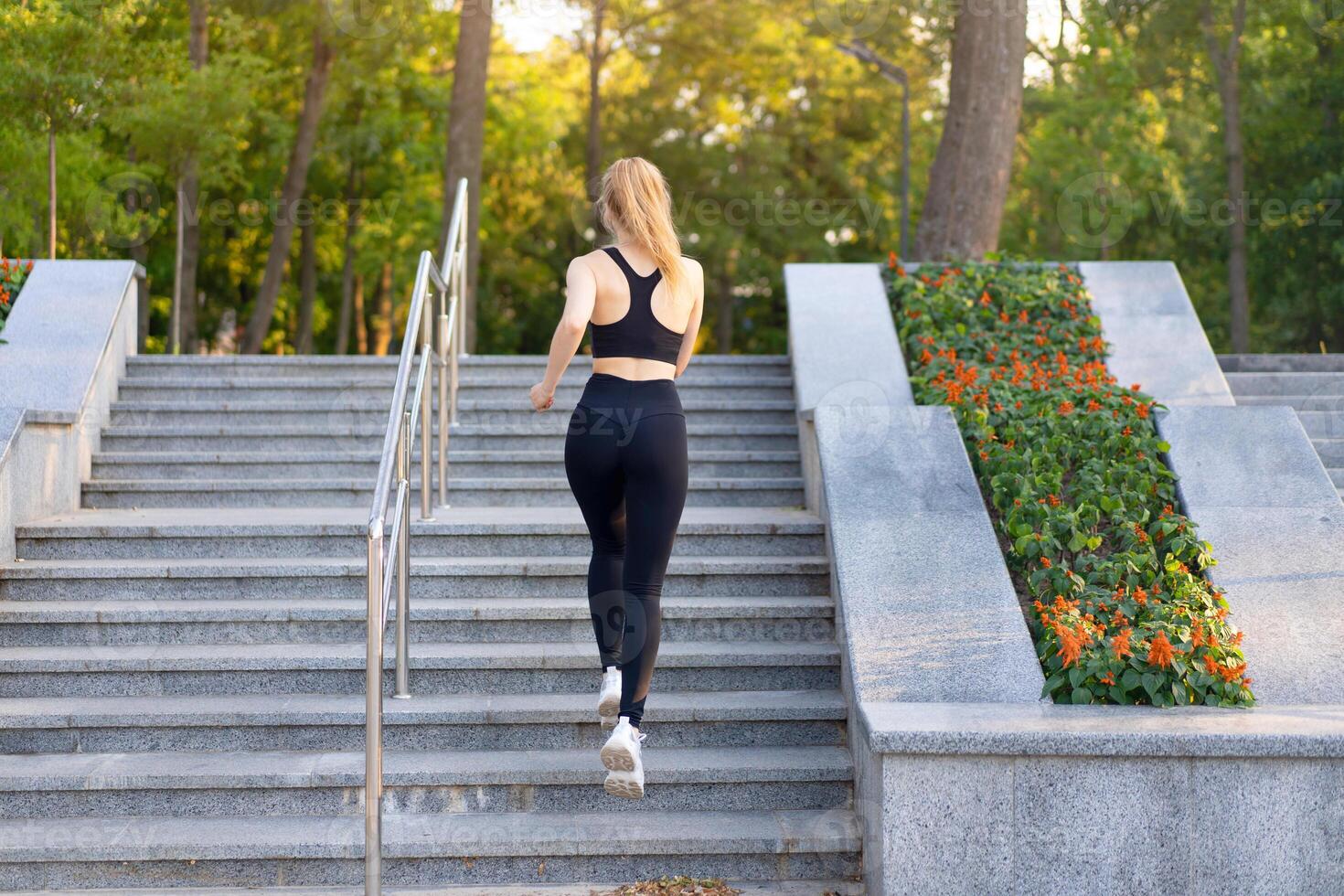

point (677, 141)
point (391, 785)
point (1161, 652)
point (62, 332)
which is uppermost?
point (677, 141)

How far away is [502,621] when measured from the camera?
16.8ft

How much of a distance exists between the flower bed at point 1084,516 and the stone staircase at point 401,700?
0.86 meters

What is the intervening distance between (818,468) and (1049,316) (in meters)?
2.96

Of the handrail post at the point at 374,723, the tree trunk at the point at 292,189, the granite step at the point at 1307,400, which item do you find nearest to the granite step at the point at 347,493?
the handrail post at the point at 374,723

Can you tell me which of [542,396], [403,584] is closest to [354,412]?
[403,584]

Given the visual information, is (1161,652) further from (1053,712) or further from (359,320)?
(359,320)

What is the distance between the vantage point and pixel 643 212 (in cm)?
383

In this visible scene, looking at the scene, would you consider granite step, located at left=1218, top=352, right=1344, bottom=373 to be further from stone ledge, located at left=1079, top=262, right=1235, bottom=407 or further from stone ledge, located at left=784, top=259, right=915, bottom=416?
stone ledge, located at left=784, top=259, right=915, bottom=416

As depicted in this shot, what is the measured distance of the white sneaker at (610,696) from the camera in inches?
155

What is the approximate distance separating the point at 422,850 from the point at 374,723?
2.28ft

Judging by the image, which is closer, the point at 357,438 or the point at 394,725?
the point at 394,725

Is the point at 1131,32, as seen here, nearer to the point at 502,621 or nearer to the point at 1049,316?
the point at 1049,316

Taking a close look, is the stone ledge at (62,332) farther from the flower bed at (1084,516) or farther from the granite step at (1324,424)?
the granite step at (1324,424)

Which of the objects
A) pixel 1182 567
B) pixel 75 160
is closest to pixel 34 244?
pixel 75 160
